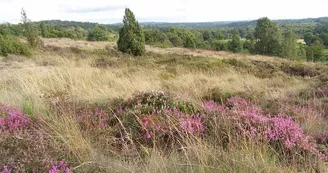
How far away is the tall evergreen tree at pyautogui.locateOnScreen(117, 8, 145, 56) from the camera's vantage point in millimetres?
21203

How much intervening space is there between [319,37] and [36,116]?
113486mm

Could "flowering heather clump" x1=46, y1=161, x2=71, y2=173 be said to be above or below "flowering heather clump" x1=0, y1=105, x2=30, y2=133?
below

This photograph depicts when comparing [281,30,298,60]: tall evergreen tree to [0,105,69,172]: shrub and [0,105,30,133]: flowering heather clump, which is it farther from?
[0,105,69,172]: shrub

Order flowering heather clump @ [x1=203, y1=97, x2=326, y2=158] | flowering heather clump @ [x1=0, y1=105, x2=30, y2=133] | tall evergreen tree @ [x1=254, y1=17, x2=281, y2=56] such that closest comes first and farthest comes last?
1. flowering heather clump @ [x1=203, y1=97, x2=326, y2=158]
2. flowering heather clump @ [x1=0, y1=105, x2=30, y2=133]
3. tall evergreen tree @ [x1=254, y1=17, x2=281, y2=56]

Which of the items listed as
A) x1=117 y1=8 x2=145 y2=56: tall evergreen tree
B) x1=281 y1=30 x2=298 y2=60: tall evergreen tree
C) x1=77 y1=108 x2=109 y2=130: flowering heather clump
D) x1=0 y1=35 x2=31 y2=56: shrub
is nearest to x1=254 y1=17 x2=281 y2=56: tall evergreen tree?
x1=281 y1=30 x2=298 y2=60: tall evergreen tree

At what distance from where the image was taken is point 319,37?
325 feet

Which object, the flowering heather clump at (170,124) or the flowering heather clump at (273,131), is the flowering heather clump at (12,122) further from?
the flowering heather clump at (273,131)

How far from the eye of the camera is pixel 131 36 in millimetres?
21141

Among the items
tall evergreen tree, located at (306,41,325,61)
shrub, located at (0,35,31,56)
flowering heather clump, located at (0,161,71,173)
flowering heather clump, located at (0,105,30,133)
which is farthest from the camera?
tall evergreen tree, located at (306,41,325,61)

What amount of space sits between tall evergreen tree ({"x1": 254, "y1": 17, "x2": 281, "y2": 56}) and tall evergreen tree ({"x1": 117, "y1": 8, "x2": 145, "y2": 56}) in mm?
43944

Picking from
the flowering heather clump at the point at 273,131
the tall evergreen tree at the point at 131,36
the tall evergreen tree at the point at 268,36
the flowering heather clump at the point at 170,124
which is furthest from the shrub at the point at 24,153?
the tall evergreen tree at the point at 268,36

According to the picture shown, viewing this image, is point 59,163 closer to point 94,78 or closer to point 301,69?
point 94,78

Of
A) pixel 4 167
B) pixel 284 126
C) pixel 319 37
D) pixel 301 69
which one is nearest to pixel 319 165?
pixel 284 126

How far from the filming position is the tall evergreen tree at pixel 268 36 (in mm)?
57750
